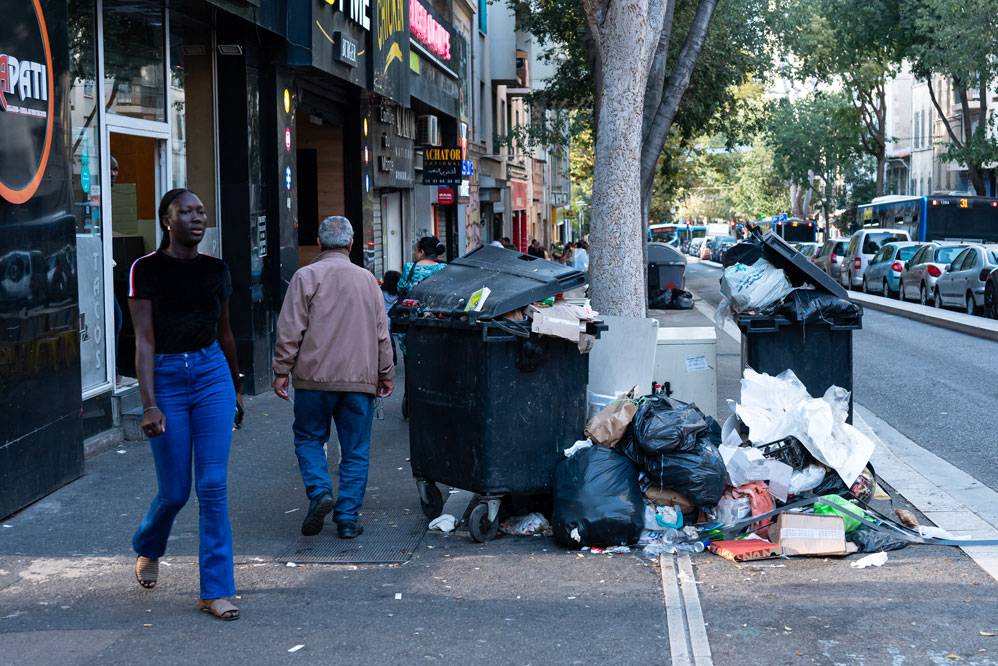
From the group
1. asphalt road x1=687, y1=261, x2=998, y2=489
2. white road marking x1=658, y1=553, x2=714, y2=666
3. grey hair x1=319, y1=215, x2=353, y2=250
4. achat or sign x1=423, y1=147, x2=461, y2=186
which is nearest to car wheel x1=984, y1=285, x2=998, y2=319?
asphalt road x1=687, y1=261, x2=998, y2=489

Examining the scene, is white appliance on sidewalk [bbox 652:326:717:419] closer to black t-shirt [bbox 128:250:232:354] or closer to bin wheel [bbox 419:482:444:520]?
bin wheel [bbox 419:482:444:520]

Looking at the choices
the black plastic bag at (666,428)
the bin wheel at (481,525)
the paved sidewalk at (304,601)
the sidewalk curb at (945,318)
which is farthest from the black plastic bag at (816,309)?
the sidewalk curb at (945,318)

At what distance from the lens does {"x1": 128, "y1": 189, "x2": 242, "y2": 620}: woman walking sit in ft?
16.1

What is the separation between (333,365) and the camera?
614 centimetres

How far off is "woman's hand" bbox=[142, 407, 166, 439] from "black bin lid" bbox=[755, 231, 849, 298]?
398cm

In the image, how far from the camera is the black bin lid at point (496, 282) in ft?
20.5

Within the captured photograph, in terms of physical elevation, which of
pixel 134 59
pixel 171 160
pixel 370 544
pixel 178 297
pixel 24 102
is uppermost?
pixel 134 59

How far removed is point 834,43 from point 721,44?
14645 millimetres

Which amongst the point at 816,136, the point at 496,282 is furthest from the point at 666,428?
the point at 816,136

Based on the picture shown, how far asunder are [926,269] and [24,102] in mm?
23700

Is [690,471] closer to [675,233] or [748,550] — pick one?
[748,550]

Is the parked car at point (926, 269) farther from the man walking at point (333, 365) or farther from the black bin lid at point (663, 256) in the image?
the man walking at point (333, 365)

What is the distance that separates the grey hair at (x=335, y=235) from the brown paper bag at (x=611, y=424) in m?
1.66

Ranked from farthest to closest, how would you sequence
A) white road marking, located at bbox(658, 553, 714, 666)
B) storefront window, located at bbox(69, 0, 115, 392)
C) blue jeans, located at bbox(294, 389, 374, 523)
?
storefront window, located at bbox(69, 0, 115, 392) → blue jeans, located at bbox(294, 389, 374, 523) → white road marking, located at bbox(658, 553, 714, 666)
